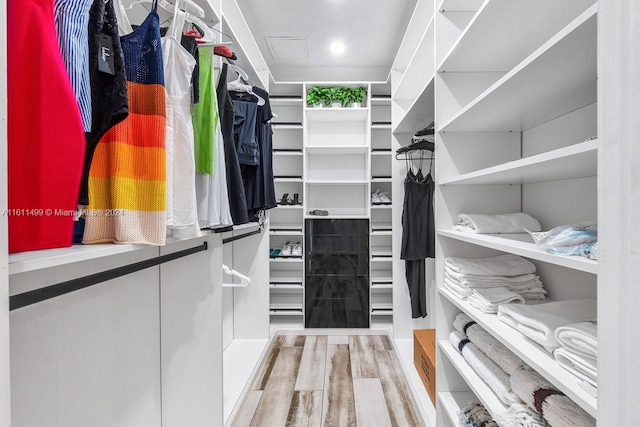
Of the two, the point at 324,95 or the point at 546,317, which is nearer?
the point at 546,317

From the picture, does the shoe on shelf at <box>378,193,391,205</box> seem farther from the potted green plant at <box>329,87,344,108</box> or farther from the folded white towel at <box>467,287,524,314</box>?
the folded white towel at <box>467,287,524,314</box>

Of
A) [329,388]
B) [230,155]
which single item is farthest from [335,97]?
[329,388]

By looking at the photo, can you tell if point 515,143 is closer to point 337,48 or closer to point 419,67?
point 419,67

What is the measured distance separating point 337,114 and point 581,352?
282cm

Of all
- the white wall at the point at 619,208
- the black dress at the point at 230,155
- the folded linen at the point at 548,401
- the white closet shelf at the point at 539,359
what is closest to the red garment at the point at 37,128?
the black dress at the point at 230,155

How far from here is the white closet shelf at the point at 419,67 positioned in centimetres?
188

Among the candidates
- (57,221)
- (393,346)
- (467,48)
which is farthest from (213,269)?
(393,346)

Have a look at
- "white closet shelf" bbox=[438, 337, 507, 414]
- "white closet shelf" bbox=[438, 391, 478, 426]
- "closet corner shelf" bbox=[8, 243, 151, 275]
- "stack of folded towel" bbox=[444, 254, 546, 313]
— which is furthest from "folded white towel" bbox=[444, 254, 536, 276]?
"closet corner shelf" bbox=[8, 243, 151, 275]

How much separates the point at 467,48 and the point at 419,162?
1473mm

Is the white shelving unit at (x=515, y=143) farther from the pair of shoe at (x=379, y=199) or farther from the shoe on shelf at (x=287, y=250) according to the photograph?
the shoe on shelf at (x=287, y=250)

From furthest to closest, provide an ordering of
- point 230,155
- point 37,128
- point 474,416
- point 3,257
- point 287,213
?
point 287,213
point 230,155
point 474,416
point 37,128
point 3,257

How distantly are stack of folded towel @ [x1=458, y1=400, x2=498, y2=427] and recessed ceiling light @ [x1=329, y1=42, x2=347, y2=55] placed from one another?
2.91 metres

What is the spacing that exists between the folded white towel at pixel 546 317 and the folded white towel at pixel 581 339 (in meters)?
0.08

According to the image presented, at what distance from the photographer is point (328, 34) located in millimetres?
2863
